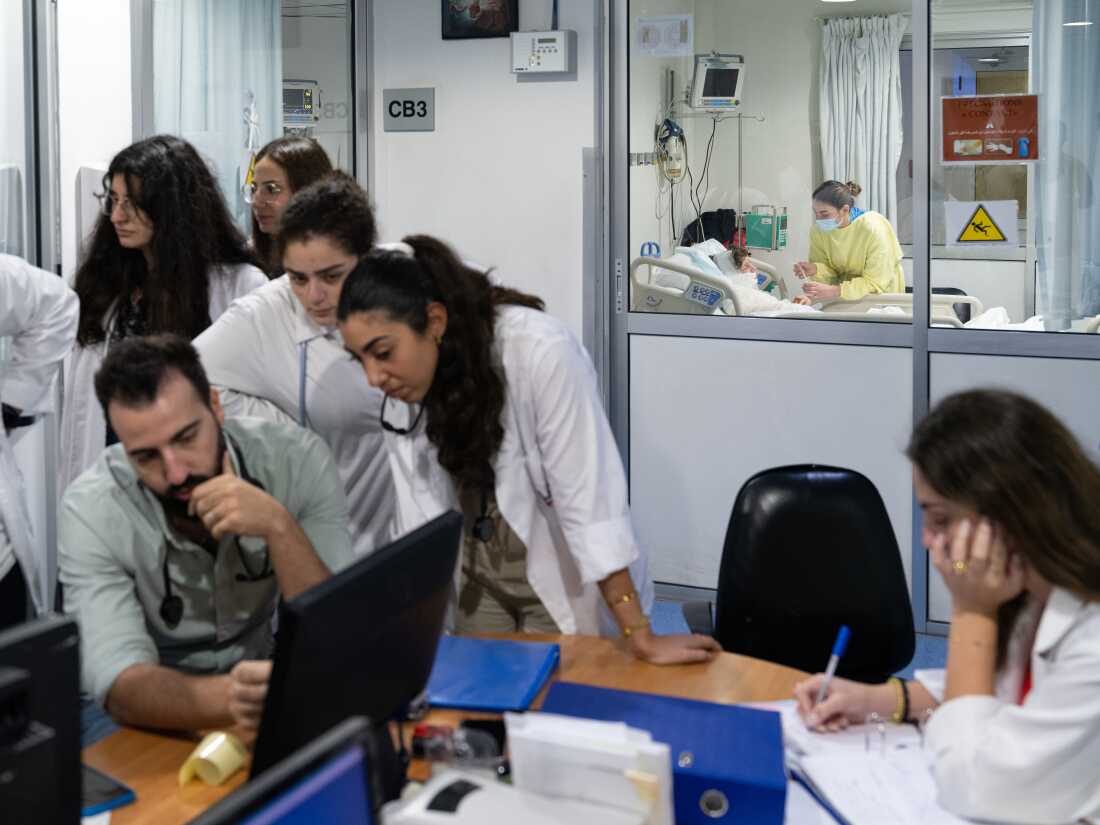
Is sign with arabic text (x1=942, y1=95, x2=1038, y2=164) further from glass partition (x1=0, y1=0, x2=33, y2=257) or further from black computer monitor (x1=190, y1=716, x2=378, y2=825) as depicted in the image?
black computer monitor (x1=190, y1=716, x2=378, y2=825)

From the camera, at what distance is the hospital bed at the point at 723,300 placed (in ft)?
14.1

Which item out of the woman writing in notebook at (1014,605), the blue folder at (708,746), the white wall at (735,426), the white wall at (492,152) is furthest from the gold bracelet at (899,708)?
the white wall at (492,152)

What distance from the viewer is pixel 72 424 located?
335 cm

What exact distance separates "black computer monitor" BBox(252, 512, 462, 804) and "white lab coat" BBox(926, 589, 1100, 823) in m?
0.68

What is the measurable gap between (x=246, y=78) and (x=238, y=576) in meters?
2.86

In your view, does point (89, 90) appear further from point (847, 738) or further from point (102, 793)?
point (847, 738)

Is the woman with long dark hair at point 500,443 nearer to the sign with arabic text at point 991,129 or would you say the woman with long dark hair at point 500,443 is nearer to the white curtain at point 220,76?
the white curtain at point 220,76

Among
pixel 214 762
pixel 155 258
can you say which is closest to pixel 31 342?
pixel 155 258

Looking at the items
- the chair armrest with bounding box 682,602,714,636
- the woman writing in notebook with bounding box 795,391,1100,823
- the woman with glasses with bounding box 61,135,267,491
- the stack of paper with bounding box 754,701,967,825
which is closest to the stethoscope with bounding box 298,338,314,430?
the woman with glasses with bounding box 61,135,267,491

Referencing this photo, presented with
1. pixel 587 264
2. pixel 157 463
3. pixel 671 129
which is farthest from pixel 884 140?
pixel 157 463

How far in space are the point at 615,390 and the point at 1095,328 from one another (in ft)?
5.36

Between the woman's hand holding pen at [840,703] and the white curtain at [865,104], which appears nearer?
the woman's hand holding pen at [840,703]

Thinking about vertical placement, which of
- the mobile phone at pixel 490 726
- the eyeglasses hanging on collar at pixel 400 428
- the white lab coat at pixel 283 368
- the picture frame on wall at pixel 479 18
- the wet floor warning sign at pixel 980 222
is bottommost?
the mobile phone at pixel 490 726

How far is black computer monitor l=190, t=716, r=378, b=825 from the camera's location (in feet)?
2.64
